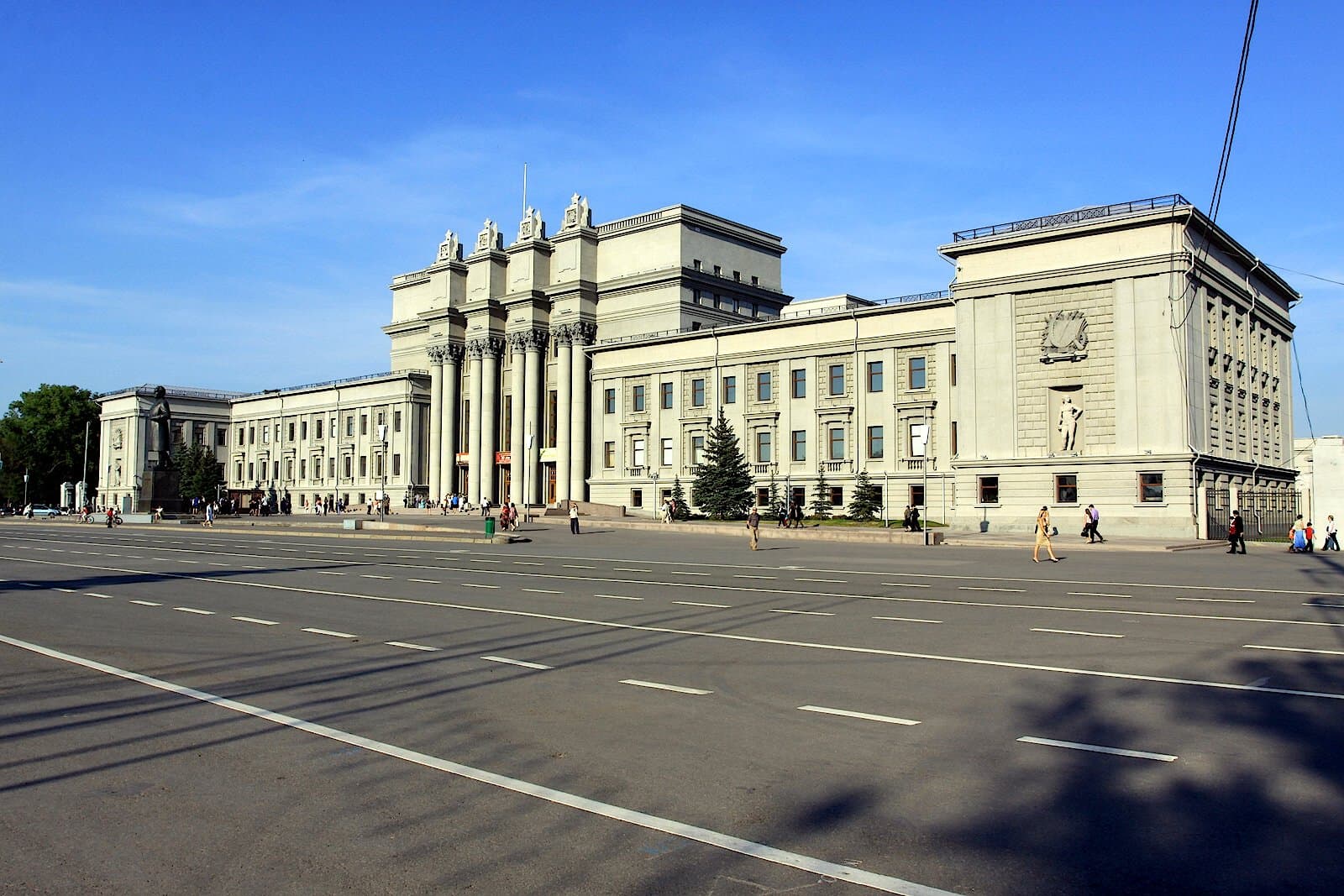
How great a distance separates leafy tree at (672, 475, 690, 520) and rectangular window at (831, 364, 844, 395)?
466 inches

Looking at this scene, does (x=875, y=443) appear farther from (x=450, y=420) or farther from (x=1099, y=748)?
(x=1099, y=748)

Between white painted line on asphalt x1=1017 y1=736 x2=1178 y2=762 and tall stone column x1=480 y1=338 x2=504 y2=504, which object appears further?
tall stone column x1=480 y1=338 x2=504 y2=504

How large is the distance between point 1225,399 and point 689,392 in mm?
33729

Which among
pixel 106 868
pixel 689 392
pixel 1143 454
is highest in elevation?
pixel 689 392

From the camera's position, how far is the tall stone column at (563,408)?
85.0 m

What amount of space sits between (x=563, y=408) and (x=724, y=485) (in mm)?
26480

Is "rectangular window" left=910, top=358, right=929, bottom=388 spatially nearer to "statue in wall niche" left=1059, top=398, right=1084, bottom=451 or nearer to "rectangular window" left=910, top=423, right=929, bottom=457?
"rectangular window" left=910, top=423, right=929, bottom=457

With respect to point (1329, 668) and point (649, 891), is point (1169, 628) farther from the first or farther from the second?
point (649, 891)

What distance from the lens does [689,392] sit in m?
75.1

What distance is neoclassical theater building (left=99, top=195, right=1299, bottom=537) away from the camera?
51.0 metres

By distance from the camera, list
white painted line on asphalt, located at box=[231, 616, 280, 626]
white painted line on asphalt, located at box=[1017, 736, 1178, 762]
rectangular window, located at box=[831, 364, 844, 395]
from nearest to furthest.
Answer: white painted line on asphalt, located at box=[1017, 736, 1178, 762]
white painted line on asphalt, located at box=[231, 616, 280, 626]
rectangular window, located at box=[831, 364, 844, 395]

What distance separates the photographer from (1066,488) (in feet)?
171

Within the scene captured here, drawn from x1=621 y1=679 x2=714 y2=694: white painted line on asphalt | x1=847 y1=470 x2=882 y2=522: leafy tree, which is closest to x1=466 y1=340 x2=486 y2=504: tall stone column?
x1=847 y1=470 x2=882 y2=522: leafy tree

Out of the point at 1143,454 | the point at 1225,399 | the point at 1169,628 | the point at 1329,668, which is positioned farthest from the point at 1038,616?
the point at 1225,399
